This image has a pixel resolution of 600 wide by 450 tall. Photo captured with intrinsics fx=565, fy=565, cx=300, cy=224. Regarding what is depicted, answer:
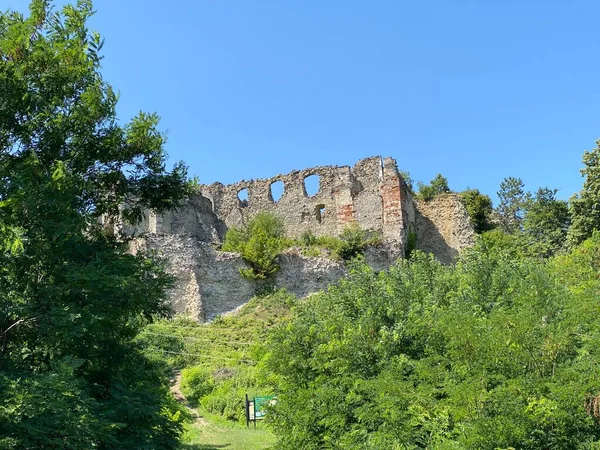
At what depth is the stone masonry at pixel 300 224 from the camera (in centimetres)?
2692

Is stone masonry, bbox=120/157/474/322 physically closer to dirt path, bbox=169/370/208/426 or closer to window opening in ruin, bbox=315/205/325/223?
window opening in ruin, bbox=315/205/325/223

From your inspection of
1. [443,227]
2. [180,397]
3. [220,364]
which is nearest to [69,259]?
[180,397]

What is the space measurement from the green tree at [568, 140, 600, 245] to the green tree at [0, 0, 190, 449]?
22.3 m

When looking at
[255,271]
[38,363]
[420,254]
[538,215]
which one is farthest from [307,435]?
[538,215]

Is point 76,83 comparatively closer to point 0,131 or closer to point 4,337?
point 0,131

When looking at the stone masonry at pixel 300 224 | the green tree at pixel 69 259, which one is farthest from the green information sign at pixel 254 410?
the stone masonry at pixel 300 224

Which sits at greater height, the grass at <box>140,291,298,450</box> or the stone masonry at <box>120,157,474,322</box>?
the stone masonry at <box>120,157,474,322</box>

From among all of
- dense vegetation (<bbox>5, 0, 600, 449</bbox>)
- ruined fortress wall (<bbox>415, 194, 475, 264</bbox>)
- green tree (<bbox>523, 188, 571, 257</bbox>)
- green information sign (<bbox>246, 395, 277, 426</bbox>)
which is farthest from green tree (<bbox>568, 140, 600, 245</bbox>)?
green information sign (<bbox>246, 395, 277, 426</bbox>)

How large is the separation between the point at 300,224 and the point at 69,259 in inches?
1154

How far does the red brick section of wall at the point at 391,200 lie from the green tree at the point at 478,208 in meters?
8.71

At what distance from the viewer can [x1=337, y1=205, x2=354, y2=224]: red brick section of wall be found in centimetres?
3522

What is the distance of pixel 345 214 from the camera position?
1399 inches

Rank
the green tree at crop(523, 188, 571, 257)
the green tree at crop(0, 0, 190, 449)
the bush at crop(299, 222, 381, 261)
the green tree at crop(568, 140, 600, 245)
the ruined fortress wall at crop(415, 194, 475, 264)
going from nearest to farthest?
the green tree at crop(0, 0, 190, 449) → the green tree at crop(568, 140, 600, 245) → the bush at crop(299, 222, 381, 261) → the green tree at crop(523, 188, 571, 257) → the ruined fortress wall at crop(415, 194, 475, 264)

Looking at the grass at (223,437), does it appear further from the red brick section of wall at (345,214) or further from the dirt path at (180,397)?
the red brick section of wall at (345,214)
